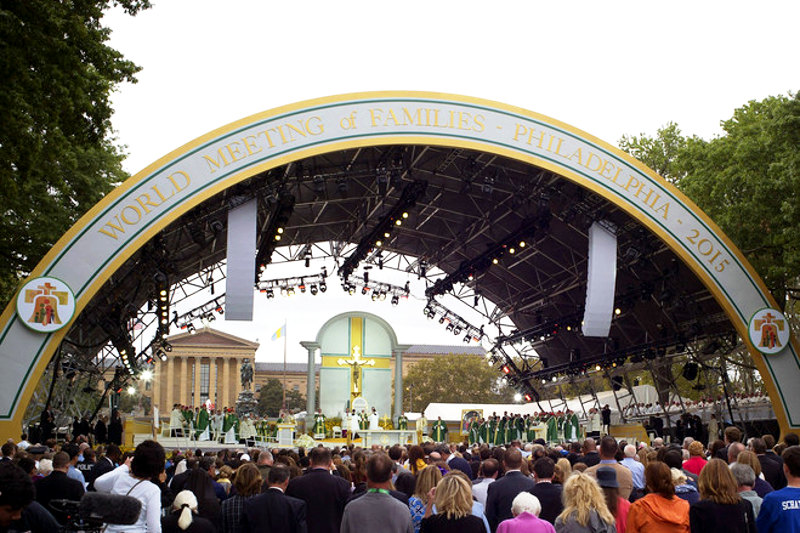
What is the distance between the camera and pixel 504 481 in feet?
23.6

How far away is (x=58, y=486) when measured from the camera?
8.26 meters

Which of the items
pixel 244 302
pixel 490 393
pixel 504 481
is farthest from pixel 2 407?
pixel 490 393

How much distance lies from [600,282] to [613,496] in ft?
53.9

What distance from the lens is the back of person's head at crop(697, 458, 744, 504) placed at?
589cm

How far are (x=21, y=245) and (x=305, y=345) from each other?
15.5m

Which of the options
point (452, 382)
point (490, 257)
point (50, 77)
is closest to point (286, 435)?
point (490, 257)

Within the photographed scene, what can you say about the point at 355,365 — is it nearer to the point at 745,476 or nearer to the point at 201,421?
the point at 201,421

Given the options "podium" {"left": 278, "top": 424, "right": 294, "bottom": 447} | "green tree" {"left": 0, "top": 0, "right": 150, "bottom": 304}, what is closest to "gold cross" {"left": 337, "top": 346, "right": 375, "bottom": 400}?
"podium" {"left": 278, "top": 424, "right": 294, "bottom": 447}

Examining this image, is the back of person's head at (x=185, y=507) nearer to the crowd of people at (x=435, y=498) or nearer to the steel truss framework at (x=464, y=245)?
the crowd of people at (x=435, y=498)

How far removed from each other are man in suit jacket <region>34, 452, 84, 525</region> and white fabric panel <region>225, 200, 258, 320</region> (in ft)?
37.8

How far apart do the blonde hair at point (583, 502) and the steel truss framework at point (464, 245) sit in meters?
15.7

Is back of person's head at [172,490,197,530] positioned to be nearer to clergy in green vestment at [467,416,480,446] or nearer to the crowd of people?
the crowd of people

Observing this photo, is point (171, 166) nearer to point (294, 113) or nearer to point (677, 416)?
point (294, 113)

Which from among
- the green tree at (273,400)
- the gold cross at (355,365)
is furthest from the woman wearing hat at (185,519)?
the green tree at (273,400)
